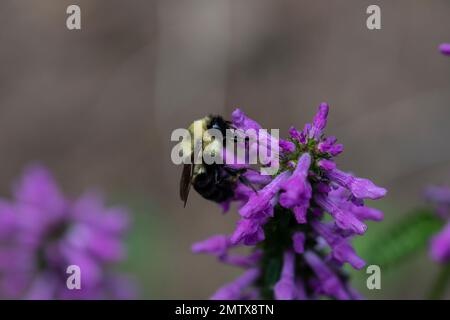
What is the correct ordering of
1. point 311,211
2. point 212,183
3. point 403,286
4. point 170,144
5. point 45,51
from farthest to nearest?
point 45,51
point 170,144
point 403,286
point 212,183
point 311,211

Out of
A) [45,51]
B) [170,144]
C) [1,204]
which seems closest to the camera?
[1,204]

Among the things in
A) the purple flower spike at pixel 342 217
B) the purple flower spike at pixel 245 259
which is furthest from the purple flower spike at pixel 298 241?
the purple flower spike at pixel 245 259

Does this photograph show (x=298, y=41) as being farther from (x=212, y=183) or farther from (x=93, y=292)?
(x=212, y=183)

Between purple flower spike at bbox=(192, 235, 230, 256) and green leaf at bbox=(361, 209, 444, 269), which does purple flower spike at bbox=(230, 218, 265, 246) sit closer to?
purple flower spike at bbox=(192, 235, 230, 256)

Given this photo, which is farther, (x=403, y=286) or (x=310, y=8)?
(x=310, y=8)

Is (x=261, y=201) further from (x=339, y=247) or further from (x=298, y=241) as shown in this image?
(x=339, y=247)

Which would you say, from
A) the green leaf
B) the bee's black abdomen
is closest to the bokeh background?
the green leaf

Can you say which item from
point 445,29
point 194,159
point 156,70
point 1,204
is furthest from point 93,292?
point 445,29
